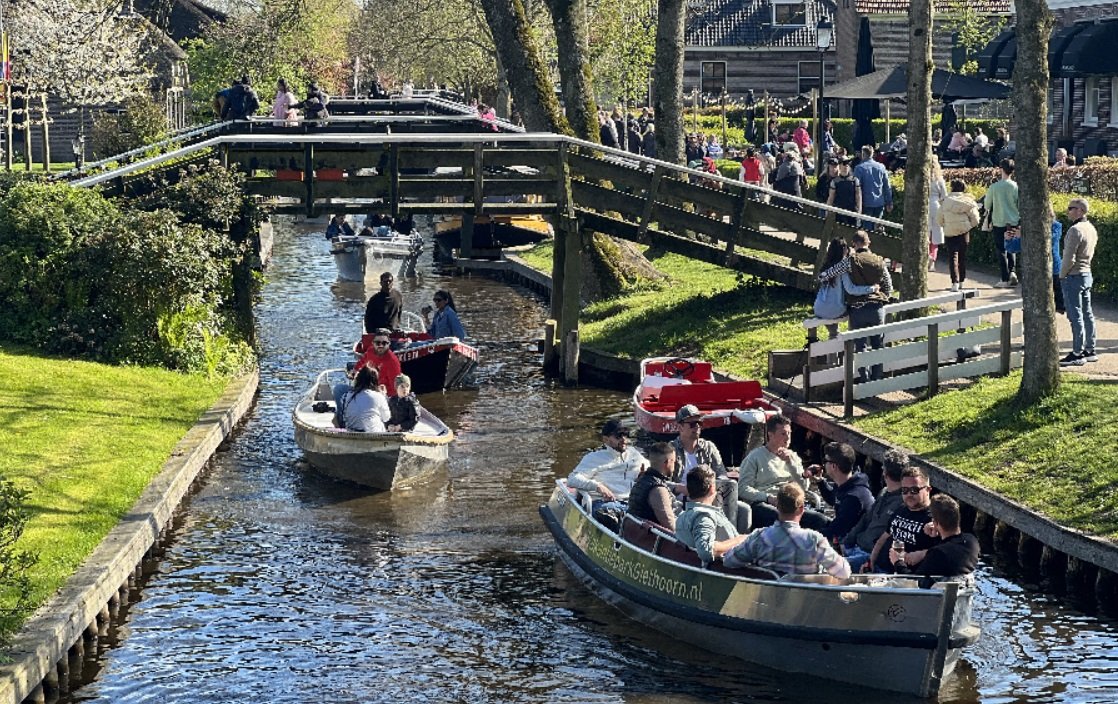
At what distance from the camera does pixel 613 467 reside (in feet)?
59.7

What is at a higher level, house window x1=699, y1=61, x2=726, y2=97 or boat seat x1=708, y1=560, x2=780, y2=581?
house window x1=699, y1=61, x2=726, y2=97

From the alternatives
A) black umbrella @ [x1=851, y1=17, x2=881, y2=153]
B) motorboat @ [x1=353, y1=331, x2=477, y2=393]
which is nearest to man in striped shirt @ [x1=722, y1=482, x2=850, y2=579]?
motorboat @ [x1=353, y1=331, x2=477, y2=393]

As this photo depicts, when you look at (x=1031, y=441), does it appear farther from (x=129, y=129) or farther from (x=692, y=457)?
(x=129, y=129)

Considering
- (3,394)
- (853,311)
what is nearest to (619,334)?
(853,311)

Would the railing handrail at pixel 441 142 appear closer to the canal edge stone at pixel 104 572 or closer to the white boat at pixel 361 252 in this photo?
the canal edge stone at pixel 104 572

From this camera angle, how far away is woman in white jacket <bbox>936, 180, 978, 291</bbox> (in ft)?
90.6

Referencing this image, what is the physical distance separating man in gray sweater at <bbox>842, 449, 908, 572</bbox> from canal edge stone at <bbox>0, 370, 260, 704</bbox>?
6503mm

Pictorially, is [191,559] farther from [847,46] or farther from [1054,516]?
[847,46]

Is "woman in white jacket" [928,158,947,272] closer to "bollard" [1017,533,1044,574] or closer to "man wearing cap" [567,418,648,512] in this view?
"bollard" [1017,533,1044,574]

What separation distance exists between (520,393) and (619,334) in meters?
2.45

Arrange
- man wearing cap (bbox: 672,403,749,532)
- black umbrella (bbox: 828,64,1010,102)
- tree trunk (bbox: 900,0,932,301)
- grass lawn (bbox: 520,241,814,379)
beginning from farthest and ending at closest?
1. black umbrella (bbox: 828,64,1010,102)
2. grass lawn (bbox: 520,241,814,379)
3. tree trunk (bbox: 900,0,932,301)
4. man wearing cap (bbox: 672,403,749,532)

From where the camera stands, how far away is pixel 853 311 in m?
23.1

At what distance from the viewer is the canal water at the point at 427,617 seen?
14.5m

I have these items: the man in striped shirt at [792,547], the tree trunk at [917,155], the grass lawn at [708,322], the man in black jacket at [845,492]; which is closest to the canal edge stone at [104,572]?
the man in striped shirt at [792,547]
